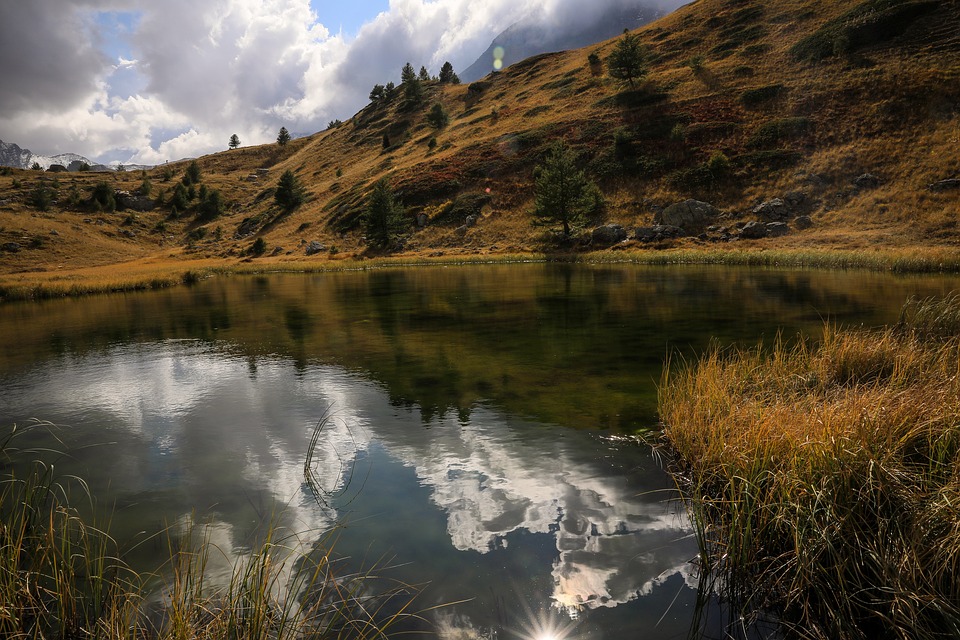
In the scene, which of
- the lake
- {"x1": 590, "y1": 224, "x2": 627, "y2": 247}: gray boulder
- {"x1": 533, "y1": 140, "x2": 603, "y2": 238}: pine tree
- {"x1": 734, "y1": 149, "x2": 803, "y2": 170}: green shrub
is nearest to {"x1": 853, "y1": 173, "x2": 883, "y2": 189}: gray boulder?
{"x1": 734, "y1": 149, "x2": 803, "y2": 170}: green shrub

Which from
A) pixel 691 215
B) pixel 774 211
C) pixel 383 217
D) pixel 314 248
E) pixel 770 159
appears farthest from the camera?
pixel 314 248

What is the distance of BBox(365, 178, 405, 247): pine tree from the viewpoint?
7056cm

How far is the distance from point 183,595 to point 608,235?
191ft

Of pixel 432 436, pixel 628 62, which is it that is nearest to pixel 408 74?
pixel 628 62

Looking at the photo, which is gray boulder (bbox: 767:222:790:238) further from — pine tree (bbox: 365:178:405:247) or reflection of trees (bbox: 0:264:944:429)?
pine tree (bbox: 365:178:405:247)

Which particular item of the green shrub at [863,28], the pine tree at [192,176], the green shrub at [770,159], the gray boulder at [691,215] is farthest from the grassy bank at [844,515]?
the pine tree at [192,176]

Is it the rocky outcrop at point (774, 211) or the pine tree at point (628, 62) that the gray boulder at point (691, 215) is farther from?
the pine tree at point (628, 62)

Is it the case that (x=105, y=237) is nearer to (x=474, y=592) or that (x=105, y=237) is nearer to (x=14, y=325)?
(x=14, y=325)

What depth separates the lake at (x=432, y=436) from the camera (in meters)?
5.48

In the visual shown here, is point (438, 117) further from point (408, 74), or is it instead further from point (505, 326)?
point (505, 326)

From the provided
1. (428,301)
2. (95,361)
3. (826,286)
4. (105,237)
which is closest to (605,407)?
(95,361)

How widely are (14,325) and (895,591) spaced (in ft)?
111

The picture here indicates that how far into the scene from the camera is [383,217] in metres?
70.8

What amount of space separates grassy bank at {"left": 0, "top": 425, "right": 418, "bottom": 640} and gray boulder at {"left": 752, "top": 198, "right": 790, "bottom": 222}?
58.4 meters
